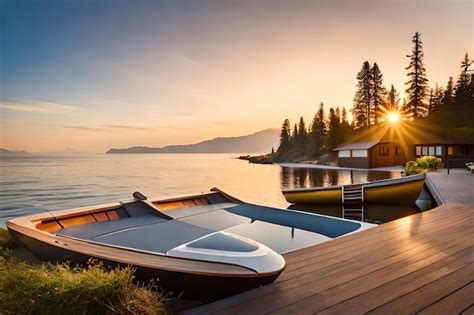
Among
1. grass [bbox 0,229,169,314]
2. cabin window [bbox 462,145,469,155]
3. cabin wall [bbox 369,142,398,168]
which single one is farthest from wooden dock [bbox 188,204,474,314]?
cabin wall [bbox 369,142,398,168]

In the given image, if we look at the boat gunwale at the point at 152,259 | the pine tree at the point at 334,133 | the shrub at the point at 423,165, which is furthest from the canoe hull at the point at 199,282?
the pine tree at the point at 334,133

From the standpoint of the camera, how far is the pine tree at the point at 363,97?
1720 inches

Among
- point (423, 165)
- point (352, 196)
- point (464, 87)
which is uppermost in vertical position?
point (464, 87)

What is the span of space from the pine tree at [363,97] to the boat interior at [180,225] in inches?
1687

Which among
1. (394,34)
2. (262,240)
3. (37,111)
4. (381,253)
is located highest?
(394,34)

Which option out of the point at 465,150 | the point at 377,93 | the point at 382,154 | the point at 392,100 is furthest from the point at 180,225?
the point at 392,100

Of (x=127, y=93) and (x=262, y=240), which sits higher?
(x=127, y=93)

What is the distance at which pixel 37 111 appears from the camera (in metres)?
10.5

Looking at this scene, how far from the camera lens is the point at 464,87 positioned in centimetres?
4100

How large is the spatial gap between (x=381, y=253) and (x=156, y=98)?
46.4 ft

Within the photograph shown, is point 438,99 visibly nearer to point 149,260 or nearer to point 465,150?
point 465,150

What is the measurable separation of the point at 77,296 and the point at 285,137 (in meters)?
60.6

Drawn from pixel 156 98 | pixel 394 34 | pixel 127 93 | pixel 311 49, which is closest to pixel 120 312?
pixel 311 49

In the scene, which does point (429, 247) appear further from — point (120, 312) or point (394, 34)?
point (394, 34)
